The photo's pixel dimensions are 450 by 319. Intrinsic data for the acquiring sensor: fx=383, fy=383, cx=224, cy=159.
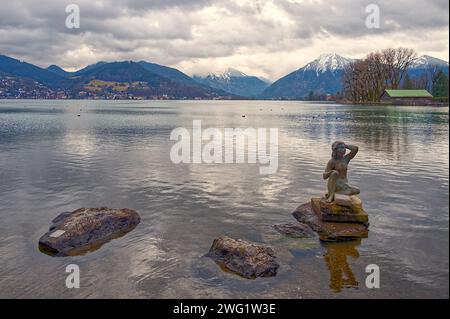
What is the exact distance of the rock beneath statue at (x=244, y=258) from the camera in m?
15.8

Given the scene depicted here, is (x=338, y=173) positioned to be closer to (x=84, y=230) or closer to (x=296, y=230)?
(x=296, y=230)

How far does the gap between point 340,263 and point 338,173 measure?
20.0 ft

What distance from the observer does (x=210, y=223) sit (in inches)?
883

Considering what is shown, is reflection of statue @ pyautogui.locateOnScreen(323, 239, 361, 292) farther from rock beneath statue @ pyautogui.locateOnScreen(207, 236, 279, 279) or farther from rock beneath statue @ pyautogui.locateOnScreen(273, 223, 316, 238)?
rock beneath statue @ pyautogui.locateOnScreen(207, 236, 279, 279)

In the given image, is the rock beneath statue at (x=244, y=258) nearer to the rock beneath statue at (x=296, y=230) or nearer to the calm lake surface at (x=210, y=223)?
the calm lake surface at (x=210, y=223)

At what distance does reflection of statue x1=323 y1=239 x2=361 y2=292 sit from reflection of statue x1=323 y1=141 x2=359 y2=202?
3122 mm

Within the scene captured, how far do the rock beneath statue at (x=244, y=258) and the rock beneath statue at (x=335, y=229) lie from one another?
3.76 meters

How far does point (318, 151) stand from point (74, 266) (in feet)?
129

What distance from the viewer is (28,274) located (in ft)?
52.3

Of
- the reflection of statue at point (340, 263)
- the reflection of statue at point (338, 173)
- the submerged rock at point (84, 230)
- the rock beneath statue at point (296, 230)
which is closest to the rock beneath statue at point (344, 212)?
the reflection of statue at point (338, 173)

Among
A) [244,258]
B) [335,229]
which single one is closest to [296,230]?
[335,229]

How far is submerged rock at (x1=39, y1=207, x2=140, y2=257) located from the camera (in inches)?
719
